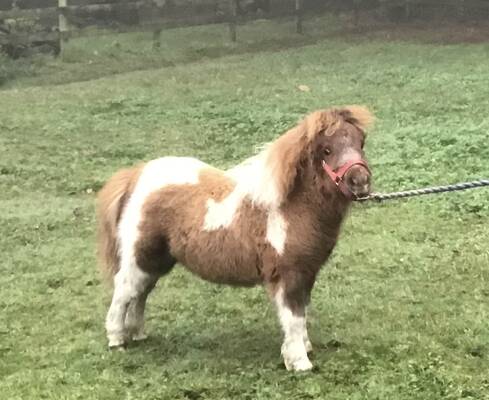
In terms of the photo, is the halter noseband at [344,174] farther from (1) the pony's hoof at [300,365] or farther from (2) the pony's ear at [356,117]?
(1) the pony's hoof at [300,365]

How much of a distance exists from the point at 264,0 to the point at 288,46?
534 centimetres

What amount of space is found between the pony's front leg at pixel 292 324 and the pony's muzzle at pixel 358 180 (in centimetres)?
62

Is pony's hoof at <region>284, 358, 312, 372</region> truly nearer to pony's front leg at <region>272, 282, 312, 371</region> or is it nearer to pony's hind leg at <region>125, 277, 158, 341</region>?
pony's front leg at <region>272, 282, 312, 371</region>

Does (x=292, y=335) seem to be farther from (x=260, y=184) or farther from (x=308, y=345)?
(x=260, y=184)

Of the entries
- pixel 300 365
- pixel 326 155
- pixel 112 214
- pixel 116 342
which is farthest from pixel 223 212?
pixel 116 342

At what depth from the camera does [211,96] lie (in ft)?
43.1

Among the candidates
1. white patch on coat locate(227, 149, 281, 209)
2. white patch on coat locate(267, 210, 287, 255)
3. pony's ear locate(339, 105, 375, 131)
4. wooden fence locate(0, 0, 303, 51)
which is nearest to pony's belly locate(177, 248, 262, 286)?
white patch on coat locate(267, 210, 287, 255)

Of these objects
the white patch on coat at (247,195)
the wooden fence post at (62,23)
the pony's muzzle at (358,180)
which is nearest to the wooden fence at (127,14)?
the wooden fence post at (62,23)

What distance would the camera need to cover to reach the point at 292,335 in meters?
4.43

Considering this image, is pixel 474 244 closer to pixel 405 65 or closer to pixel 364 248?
pixel 364 248

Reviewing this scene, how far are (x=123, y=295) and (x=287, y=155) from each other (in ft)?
4.08

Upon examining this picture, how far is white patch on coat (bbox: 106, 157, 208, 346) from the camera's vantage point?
15.9ft

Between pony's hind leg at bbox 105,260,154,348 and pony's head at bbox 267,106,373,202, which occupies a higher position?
pony's head at bbox 267,106,373,202

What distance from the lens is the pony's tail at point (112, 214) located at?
5004 mm
